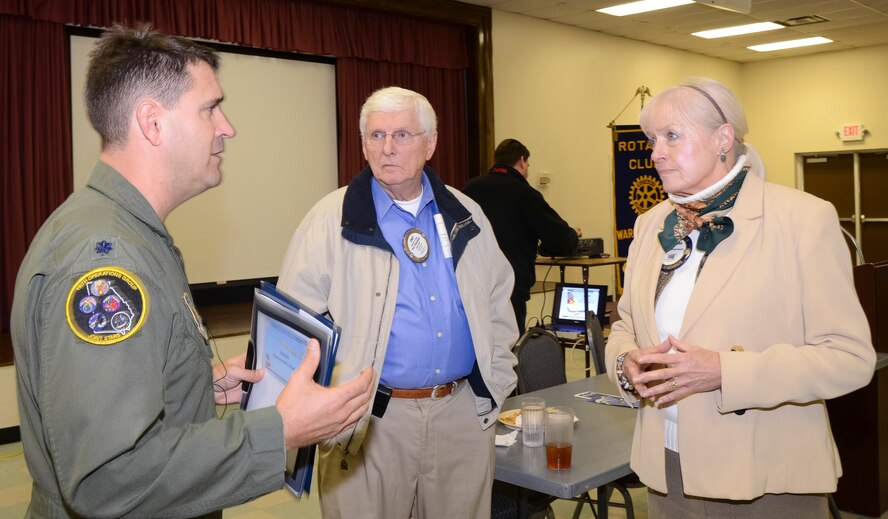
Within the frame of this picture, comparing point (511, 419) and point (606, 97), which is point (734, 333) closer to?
point (511, 419)

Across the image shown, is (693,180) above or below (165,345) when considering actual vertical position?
above

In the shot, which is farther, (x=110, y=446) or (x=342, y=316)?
(x=342, y=316)

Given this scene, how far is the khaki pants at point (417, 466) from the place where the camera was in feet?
7.73

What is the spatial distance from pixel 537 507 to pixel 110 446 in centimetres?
203

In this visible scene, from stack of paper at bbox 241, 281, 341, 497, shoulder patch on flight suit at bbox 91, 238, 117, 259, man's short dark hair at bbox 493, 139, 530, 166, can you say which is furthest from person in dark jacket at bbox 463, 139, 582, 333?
shoulder patch on flight suit at bbox 91, 238, 117, 259

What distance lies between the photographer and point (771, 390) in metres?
1.60

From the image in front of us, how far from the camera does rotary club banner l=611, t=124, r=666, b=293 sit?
967cm

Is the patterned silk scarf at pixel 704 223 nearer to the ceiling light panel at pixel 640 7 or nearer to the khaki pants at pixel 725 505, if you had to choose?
the khaki pants at pixel 725 505

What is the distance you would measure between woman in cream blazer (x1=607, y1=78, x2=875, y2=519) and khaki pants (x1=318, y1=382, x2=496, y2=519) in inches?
26.0

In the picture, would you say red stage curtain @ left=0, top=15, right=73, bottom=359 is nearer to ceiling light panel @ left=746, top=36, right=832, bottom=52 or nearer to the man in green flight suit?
the man in green flight suit

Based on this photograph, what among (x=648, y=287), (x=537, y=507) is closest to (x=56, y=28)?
(x=537, y=507)

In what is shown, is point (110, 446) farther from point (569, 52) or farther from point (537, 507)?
point (569, 52)

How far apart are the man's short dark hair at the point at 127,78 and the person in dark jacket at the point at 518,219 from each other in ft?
13.1

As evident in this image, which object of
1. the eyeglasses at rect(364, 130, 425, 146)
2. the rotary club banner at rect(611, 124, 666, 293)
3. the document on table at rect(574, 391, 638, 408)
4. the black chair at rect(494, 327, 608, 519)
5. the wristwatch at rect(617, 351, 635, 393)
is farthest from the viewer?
the rotary club banner at rect(611, 124, 666, 293)
